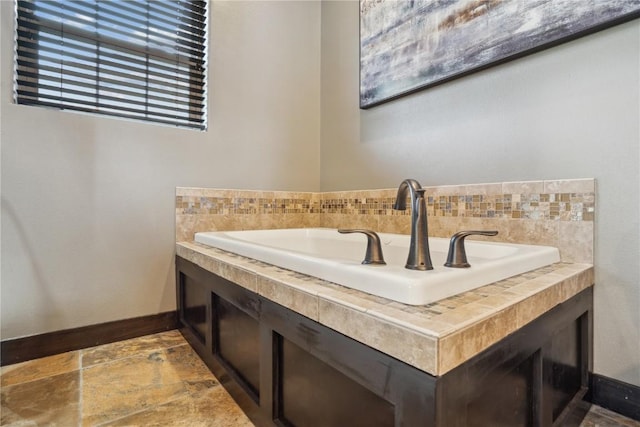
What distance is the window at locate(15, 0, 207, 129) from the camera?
1.63 metres

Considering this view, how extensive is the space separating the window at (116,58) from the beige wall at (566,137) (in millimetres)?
1342

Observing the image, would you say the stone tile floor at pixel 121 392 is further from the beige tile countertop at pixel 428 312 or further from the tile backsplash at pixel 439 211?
the tile backsplash at pixel 439 211

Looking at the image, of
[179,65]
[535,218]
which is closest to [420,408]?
[535,218]

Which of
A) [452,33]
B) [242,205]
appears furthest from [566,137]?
[242,205]

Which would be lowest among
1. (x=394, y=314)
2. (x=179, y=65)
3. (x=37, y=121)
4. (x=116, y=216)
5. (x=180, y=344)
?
(x=180, y=344)

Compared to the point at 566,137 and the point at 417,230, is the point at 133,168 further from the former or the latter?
the point at 566,137

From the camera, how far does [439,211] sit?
1.77 metres

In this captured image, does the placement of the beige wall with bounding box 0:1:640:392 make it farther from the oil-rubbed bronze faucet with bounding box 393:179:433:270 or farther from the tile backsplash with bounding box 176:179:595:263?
the oil-rubbed bronze faucet with bounding box 393:179:433:270

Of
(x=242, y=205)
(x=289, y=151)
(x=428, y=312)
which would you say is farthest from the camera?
(x=289, y=151)

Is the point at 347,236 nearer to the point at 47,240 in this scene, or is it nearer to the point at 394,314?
the point at 394,314

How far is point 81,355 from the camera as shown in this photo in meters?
1.65

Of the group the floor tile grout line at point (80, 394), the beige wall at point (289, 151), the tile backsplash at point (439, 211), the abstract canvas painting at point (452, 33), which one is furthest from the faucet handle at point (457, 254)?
the floor tile grout line at point (80, 394)

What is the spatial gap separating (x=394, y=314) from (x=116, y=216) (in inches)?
69.6

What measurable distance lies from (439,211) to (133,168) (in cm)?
177
